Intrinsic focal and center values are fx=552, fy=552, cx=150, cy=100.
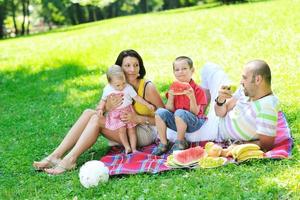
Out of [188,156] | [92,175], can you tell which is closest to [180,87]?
[188,156]

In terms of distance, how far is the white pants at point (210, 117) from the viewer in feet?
20.9

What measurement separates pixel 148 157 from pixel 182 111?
641 mm

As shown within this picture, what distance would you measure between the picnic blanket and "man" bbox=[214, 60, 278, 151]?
201 millimetres

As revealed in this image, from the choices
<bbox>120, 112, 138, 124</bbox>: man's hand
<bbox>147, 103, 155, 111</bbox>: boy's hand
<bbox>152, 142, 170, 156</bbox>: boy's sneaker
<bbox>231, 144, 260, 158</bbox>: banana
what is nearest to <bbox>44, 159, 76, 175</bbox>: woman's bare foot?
<bbox>120, 112, 138, 124</bbox>: man's hand

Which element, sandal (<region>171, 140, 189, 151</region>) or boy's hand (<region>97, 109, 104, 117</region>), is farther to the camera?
boy's hand (<region>97, 109, 104, 117</region>)

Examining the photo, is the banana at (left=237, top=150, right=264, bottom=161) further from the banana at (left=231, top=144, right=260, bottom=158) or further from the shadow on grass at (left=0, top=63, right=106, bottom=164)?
the shadow on grass at (left=0, top=63, right=106, bottom=164)

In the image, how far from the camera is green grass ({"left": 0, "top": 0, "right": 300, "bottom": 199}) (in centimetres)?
506

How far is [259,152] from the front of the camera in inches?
216

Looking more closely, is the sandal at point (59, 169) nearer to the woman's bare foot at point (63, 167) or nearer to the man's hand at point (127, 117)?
the woman's bare foot at point (63, 167)

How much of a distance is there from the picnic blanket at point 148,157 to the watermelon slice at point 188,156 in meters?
0.14

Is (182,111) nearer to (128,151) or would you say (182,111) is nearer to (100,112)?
(128,151)

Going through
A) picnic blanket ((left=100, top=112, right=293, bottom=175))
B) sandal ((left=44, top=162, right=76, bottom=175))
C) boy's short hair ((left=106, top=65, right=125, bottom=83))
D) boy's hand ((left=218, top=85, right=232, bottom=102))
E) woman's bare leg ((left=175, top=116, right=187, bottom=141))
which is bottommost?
sandal ((left=44, top=162, right=76, bottom=175))

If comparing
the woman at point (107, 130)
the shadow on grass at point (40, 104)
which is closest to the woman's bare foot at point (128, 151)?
the woman at point (107, 130)

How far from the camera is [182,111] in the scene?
6.09 metres
